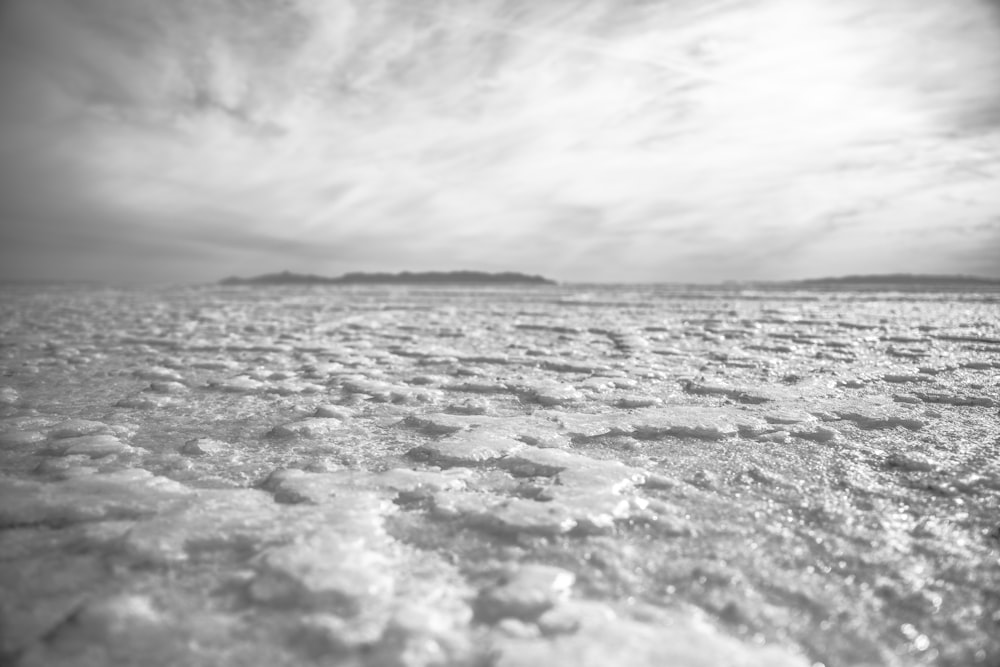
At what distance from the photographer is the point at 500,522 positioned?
167 cm

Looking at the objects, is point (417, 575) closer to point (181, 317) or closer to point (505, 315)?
point (505, 315)

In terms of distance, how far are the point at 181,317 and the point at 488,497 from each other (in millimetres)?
9593

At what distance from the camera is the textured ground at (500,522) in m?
1.15

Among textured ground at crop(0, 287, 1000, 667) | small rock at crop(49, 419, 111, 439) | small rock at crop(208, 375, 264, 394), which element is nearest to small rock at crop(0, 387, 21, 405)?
textured ground at crop(0, 287, 1000, 667)

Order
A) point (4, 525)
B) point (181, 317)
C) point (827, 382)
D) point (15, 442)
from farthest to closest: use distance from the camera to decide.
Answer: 1. point (181, 317)
2. point (827, 382)
3. point (15, 442)
4. point (4, 525)

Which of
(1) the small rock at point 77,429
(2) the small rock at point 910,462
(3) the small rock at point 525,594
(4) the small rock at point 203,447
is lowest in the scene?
(3) the small rock at point 525,594

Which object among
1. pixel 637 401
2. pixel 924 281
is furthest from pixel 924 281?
pixel 637 401

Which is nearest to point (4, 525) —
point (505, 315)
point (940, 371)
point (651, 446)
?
point (651, 446)

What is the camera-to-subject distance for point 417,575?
1.38 metres

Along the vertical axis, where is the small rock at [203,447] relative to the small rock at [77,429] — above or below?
below

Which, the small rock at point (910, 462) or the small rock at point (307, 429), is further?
the small rock at point (307, 429)

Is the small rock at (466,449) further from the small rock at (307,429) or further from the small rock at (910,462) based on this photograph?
the small rock at (910,462)

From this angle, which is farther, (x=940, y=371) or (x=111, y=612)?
(x=940, y=371)

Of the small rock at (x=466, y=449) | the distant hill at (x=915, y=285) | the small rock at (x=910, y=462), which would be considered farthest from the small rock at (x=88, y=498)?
the distant hill at (x=915, y=285)
